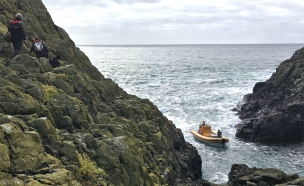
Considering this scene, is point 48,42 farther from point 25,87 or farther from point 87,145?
point 87,145

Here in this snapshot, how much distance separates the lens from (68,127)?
13695 millimetres

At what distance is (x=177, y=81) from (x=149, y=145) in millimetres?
61917

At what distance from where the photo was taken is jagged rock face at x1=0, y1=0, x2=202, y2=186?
10617 mm

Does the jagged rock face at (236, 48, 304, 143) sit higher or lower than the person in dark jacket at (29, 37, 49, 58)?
lower

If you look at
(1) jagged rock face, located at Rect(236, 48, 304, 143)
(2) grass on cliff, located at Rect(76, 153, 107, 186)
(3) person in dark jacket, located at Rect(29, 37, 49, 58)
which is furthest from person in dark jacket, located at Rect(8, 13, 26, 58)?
(1) jagged rock face, located at Rect(236, 48, 304, 143)

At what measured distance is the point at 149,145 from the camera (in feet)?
60.8

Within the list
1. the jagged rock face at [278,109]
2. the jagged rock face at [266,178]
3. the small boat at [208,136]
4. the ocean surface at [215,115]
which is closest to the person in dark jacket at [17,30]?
the jagged rock face at [266,178]

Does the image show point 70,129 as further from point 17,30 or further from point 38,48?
point 17,30

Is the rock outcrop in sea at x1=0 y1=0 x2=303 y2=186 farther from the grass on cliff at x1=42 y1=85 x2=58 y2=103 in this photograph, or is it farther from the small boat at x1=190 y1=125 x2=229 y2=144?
the small boat at x1=190 y1=125 x2=229 y2=144

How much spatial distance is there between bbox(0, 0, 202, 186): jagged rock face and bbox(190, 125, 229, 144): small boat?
48.5 feet

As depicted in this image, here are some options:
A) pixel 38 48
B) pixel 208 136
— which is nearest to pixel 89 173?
pixel 38 48

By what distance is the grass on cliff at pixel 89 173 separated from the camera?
11.8 metres

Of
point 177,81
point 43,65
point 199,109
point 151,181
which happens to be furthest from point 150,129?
point 177,81

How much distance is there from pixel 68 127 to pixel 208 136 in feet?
87.3
